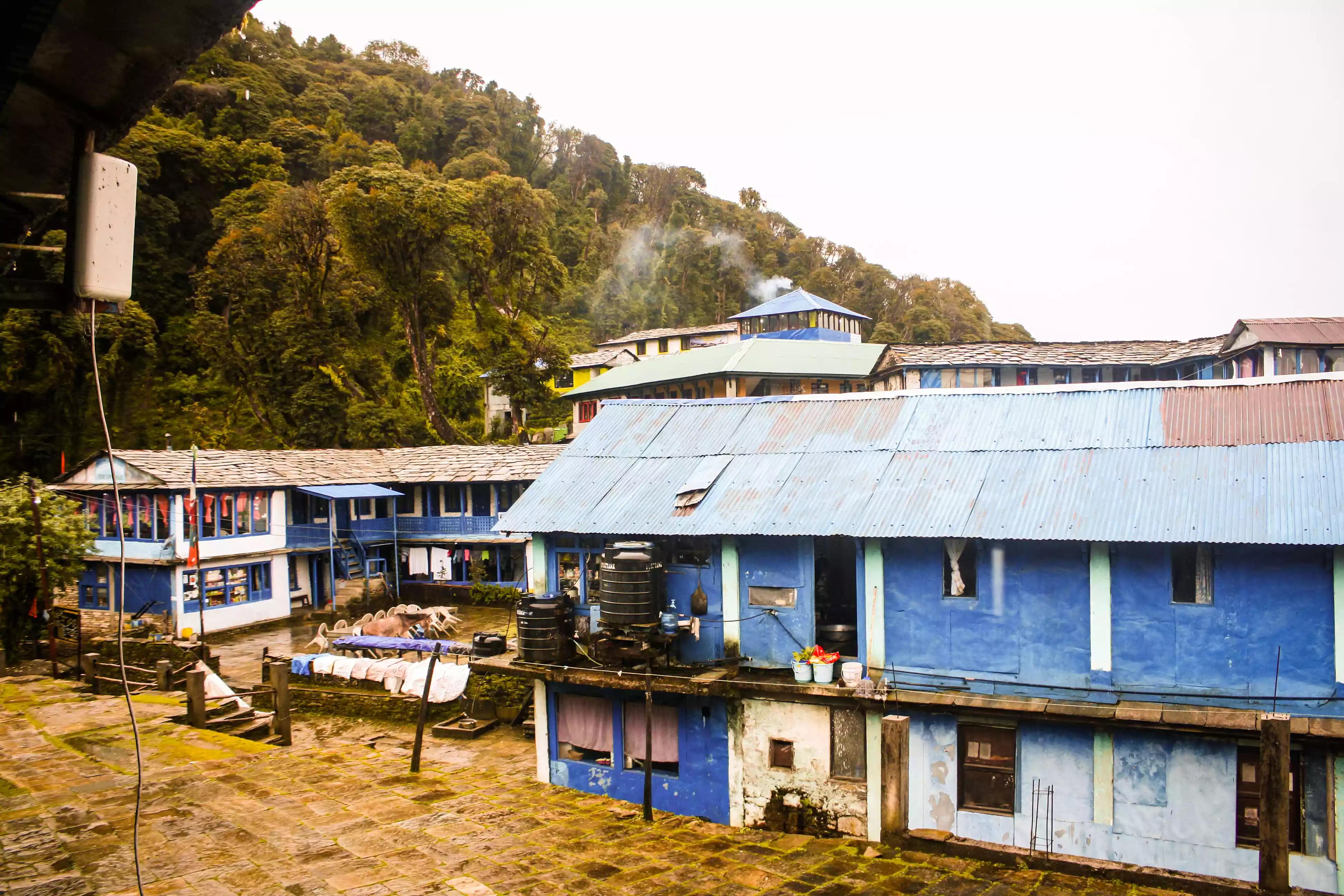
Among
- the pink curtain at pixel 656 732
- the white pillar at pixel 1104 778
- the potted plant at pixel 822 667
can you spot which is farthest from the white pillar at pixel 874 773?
the pink curtain at pixel 656 732

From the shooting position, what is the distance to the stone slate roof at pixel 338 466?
28984 mm

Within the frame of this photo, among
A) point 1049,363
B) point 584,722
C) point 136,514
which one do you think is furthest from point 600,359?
point 584,722

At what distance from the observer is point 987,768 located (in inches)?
523

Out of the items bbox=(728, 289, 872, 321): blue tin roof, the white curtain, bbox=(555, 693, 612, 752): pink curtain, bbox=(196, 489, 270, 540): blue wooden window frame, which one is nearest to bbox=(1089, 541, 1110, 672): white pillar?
the white curtain

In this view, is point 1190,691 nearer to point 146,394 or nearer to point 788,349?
point 788,349

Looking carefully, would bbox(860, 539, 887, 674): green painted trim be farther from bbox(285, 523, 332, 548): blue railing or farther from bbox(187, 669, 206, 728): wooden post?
bbox(285, 523, 332, 548): blue railing

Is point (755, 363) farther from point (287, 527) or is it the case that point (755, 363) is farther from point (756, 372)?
point (287, 527)

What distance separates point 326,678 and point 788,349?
27.5m

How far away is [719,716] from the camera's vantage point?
15.1m

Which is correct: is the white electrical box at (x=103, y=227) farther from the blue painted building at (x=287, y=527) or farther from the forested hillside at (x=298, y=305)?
the forested hillside at (x=298, y=305)

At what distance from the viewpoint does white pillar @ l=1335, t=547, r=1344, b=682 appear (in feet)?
37.9

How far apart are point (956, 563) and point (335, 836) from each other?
33.5 feet

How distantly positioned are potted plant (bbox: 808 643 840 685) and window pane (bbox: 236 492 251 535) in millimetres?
23677

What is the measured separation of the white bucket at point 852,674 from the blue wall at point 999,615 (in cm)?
67
